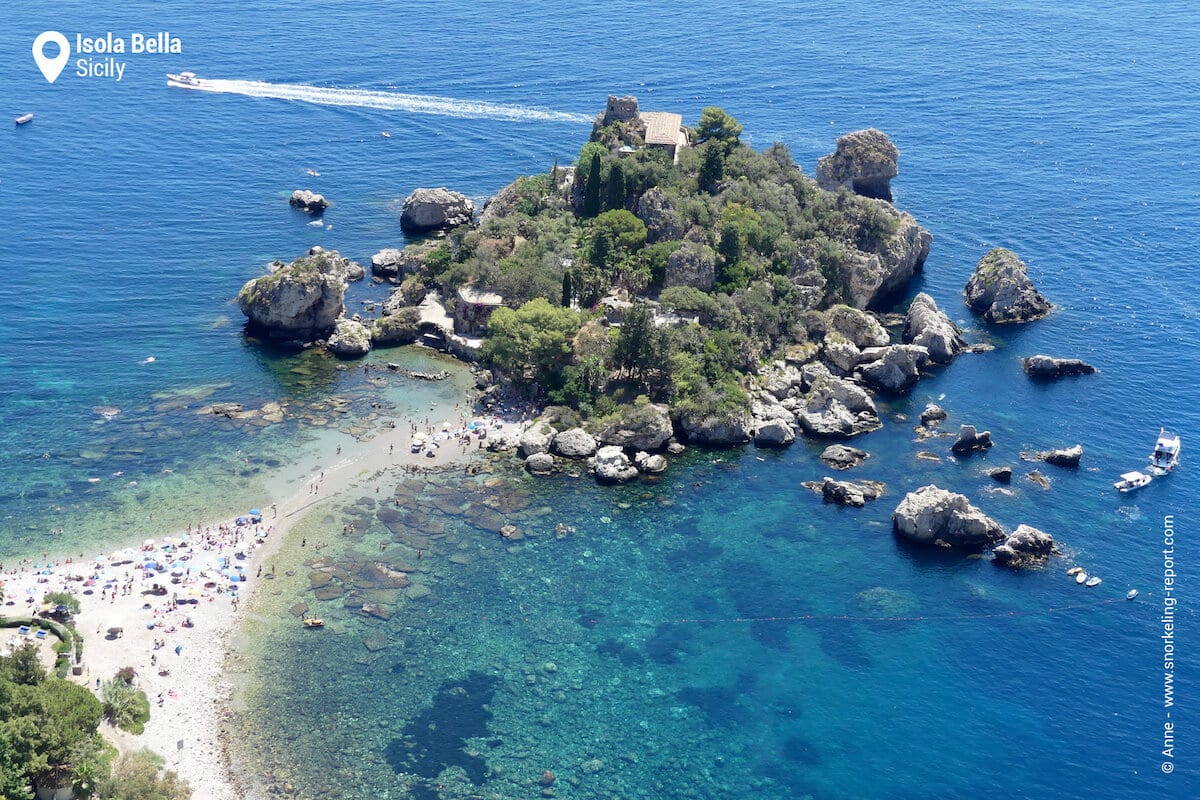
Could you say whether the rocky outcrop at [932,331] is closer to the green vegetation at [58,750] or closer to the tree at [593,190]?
the tree at [593,190]

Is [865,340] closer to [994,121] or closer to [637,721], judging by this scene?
[637,721]

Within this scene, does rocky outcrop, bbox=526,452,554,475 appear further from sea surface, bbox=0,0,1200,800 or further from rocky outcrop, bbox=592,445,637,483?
rocky outcrop, bbox=592,445,637,483

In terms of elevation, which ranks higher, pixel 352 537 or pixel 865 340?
pixel 865 340

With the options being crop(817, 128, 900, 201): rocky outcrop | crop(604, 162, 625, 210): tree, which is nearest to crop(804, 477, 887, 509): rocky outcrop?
crop(604, 162, 625, 210): tree

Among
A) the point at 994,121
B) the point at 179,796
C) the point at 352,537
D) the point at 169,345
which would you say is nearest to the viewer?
the point at 179,796

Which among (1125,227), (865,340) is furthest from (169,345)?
(1125,227)

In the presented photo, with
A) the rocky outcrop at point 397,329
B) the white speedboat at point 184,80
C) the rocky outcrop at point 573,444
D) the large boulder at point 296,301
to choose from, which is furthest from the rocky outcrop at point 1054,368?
the white speedboat at point 184,80
